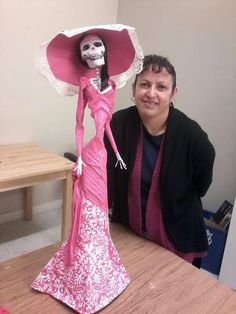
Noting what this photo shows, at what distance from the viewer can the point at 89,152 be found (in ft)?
2.42

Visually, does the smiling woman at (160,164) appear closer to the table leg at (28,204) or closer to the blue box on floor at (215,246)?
the blue box on floor at (215,246)

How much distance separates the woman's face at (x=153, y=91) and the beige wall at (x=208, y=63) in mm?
1052

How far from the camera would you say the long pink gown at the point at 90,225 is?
0.73 meters

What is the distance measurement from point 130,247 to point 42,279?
0.33 meters

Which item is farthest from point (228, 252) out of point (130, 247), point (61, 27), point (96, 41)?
point (61, 27)

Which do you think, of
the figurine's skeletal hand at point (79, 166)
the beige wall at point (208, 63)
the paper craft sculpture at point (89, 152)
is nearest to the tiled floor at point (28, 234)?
the beige wall at point (208, 63)

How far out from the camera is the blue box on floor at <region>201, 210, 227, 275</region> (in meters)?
1.80

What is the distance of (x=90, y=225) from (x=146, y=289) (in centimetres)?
27

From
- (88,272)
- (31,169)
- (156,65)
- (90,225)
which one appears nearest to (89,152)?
(90,225)

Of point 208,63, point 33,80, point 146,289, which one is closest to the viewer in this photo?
point 146,289

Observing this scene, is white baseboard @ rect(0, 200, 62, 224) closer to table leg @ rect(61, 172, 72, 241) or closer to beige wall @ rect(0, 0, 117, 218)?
beige wall @ rect(0, 0, 117, 218)

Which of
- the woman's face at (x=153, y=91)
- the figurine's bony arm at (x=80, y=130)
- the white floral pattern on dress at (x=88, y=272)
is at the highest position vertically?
the woman's face at (x=153, y=91)

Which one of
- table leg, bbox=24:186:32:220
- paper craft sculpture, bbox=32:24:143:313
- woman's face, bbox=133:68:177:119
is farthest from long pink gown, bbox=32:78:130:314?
table leg, bbox=24:186:32:220

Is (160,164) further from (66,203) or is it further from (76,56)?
(66,203)
